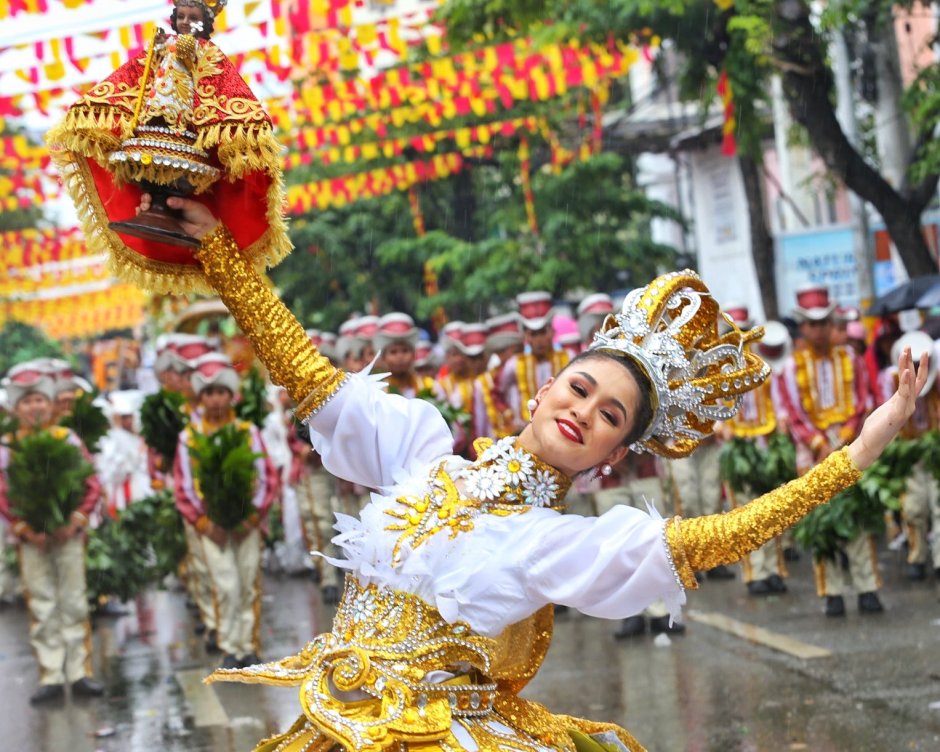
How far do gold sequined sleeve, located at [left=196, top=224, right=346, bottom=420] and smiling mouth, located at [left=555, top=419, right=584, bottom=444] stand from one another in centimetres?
61

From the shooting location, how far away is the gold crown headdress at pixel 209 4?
12.6 feet

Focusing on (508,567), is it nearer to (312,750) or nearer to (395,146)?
(312,750)

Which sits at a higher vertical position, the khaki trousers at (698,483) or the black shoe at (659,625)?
the khaki trousers at (698,483)

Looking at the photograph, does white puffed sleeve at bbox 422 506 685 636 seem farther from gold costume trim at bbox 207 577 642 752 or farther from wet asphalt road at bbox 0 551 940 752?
wet asphalt road at bbox 0 551 940 752

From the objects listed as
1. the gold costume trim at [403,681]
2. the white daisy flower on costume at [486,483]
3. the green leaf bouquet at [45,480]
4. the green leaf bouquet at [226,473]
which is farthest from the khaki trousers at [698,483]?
the white daisy flower on costume at [486,483]

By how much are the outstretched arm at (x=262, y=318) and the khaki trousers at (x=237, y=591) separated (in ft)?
18.9

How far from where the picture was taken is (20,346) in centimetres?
3956

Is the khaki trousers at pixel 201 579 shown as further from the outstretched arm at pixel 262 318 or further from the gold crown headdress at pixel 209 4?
the gold crown headdress at pixel 209 4

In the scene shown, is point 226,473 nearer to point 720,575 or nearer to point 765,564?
point 765,564

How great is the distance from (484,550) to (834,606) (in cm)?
671

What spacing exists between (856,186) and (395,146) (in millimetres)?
6610

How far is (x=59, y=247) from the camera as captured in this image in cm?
2316

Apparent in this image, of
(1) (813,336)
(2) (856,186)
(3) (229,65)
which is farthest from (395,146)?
(3) (229,65)

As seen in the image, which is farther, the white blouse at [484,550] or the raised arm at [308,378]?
the raised arm at [308,378]
